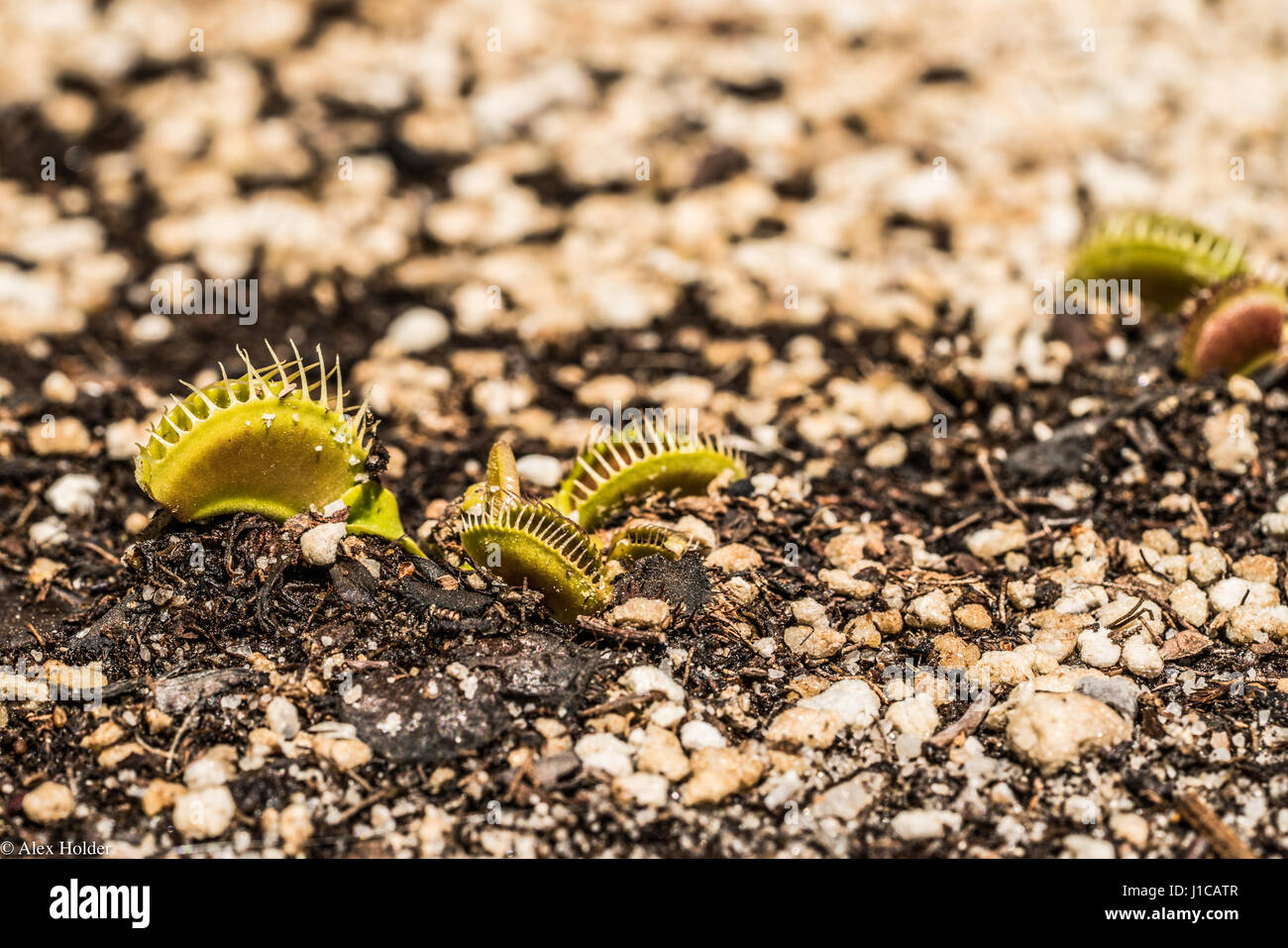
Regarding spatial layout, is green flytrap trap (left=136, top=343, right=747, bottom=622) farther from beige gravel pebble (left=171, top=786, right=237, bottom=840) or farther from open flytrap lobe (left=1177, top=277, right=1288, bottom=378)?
open flytrap lobe (left=1177, top=277, right=1288, bottom=378)

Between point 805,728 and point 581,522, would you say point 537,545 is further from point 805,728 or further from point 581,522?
point 805,728

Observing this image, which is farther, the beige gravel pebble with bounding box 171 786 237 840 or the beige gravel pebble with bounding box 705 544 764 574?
the beige gravel pebble with bounding box 705 544 764 574

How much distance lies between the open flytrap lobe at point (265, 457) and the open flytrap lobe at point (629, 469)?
51 cm

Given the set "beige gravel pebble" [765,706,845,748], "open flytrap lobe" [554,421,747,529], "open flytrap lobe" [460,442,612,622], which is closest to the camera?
"beige gravel pebble" [765,706,845,748]

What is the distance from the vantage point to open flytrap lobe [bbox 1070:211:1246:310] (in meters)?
4.61

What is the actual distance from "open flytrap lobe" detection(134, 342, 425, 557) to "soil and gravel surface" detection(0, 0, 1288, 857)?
11cm

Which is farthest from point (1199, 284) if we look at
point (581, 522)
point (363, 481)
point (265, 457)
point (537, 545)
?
point (265, 457)

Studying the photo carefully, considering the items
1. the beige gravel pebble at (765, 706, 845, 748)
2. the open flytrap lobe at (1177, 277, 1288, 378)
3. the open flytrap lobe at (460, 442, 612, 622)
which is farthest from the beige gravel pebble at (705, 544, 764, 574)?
the open flytrap lobe at (1177, 277, 1288, 378)

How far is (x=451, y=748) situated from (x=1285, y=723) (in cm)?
214

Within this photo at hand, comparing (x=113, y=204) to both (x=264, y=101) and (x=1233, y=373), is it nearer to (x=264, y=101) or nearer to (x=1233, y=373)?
(x=264, y=101)

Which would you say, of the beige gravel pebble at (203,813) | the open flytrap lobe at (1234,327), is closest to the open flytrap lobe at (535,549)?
the beige gravel pebble at (203,813)

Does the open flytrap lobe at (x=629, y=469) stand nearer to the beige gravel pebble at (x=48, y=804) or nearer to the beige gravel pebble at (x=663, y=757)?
the beige gravel pebble at (x=663, y=757)

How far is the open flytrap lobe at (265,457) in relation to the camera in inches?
124

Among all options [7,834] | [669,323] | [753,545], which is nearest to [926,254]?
[669,323]
